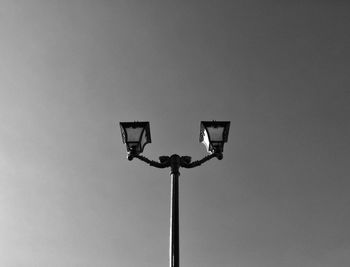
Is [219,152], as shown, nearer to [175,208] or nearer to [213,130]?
[213,130]

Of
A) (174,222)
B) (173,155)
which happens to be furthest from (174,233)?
(173,155)

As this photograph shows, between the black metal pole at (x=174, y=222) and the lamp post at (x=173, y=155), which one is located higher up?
the lamp post at (x=173, y=155)

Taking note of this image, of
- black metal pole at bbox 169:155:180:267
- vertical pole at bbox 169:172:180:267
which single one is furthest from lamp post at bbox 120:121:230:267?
vertical pole at bbox 169:172:180:267

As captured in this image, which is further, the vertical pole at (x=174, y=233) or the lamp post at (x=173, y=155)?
the lamp post at (x=173, y=155)

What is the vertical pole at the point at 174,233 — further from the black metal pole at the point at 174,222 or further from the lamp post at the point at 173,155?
the lamp post at the point at 173,155

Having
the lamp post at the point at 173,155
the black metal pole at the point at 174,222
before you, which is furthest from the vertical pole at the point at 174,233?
the lamp post at the point at 173,155

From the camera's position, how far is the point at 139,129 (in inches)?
295

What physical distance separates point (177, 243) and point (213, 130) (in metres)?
2.24

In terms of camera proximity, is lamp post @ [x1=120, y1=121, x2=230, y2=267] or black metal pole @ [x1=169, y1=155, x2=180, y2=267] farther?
lamp post @ [x1=120, y1=121, x2=230, y2=267]

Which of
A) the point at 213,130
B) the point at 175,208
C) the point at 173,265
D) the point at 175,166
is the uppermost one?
the point at 213,130

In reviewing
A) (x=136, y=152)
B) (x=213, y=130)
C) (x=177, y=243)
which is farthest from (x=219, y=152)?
(x=177, y=243)

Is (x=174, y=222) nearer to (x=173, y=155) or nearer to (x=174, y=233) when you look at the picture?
(x=174, y=233)

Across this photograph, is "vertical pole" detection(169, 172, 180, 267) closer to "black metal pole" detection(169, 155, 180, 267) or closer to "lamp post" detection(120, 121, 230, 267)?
"black metal pole" detection(169, 155, 180, 267)

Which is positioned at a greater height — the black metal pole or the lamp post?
the lamp post
